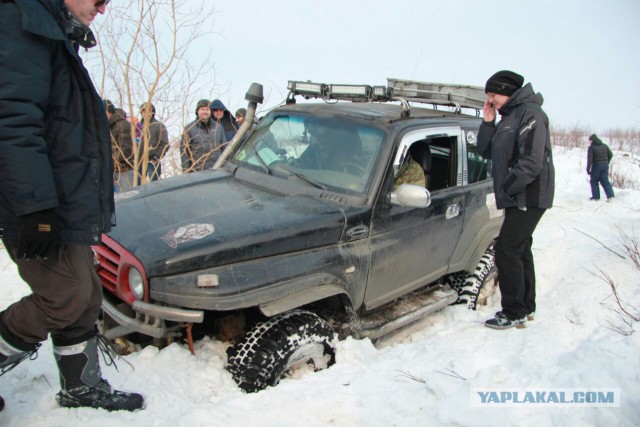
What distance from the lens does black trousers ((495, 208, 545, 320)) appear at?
3.86 metres

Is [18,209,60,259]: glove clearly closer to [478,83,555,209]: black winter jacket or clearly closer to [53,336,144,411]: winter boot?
[53,336,144,411]: winter boot

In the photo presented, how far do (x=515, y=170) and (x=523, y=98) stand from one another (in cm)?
59

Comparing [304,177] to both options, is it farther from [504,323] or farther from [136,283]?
[504,323]

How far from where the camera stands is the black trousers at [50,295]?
2.15 metres

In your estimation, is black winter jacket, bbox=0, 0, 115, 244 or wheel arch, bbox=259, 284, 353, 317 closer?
black winter jacket, bbox=0, 0, 115, 244

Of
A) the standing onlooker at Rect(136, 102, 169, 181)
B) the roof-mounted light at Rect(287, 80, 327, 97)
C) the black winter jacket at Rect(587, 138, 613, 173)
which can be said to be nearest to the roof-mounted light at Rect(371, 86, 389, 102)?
the roof-mounted light at Rect(287, 80, 327, 97)

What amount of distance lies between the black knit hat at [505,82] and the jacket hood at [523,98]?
0.16ft

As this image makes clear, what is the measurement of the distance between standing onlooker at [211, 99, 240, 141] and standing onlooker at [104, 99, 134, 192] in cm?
131

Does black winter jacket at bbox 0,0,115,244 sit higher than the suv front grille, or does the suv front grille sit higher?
black winter jacket at bbox 0,0,115,244

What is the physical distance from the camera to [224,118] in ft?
24.7

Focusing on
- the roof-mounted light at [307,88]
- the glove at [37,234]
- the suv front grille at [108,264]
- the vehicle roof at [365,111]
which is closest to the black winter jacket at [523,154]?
the vehicle roof at [365,111]

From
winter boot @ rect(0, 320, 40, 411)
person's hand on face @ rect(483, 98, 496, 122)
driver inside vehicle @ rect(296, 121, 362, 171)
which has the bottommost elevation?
winter boot @ rect(0, 320, 40, 411)

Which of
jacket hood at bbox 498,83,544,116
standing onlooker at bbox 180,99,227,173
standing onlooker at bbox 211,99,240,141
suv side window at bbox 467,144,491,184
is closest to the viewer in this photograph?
jacket hood at bbox 498,83,544,116

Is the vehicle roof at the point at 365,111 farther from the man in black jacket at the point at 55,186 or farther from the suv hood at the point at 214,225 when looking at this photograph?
the man in black jacket at the point at 55,186
